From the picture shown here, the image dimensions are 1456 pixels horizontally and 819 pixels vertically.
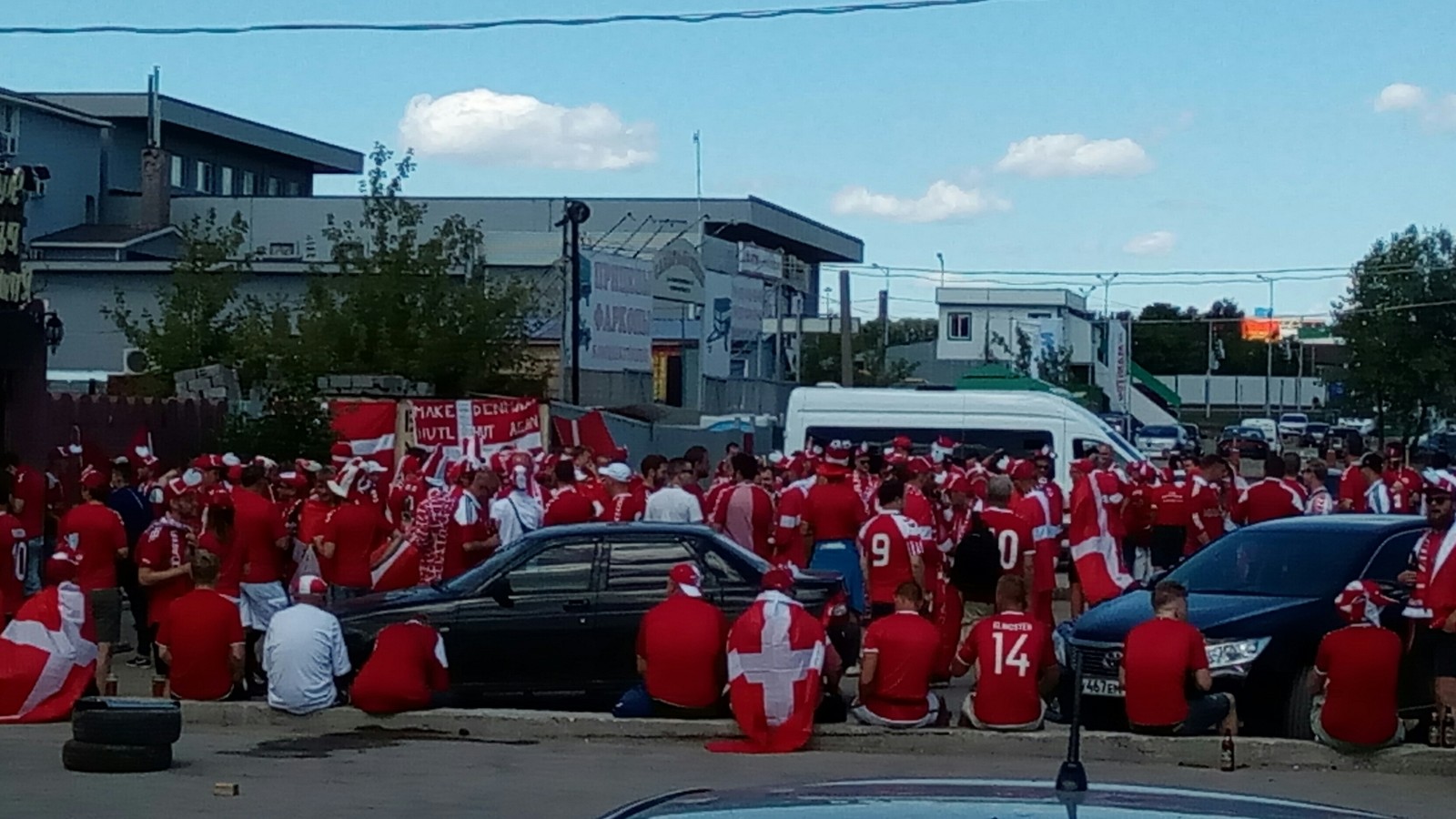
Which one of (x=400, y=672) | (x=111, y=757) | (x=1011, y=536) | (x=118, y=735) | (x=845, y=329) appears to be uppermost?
(x=845, y=329)

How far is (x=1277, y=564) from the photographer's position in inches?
525

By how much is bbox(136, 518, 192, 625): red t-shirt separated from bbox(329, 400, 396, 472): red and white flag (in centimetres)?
1186

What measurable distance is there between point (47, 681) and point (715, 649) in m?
4.26

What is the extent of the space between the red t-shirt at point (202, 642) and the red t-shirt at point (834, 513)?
18.6ft

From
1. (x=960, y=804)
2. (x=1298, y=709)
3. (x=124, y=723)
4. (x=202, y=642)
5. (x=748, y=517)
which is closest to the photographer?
(x=960, y=804)

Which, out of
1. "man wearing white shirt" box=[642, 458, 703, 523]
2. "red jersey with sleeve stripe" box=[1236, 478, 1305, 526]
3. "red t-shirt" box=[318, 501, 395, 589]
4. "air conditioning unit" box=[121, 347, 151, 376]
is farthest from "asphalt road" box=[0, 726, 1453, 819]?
"air conditioning unit" box=[121, 347, 151, 376]

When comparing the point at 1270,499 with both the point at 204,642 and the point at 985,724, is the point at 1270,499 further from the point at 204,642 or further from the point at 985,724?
the point at 204,642

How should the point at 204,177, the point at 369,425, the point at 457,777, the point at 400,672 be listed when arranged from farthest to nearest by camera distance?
the point at 204,177 → the point at 369,425 → the point at 400,672 → the point at 457,777

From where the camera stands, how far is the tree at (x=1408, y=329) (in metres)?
59.9

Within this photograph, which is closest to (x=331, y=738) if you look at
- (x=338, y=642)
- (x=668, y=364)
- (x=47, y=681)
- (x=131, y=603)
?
(x=338, y=642)

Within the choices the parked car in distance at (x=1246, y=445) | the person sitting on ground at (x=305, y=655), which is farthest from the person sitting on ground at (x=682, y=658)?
the parked car in distance at (x=1246, y=445)

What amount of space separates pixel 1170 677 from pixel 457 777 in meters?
4.08

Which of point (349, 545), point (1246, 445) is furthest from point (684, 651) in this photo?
point (1246, 445)

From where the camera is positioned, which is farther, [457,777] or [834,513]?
[834,513]
